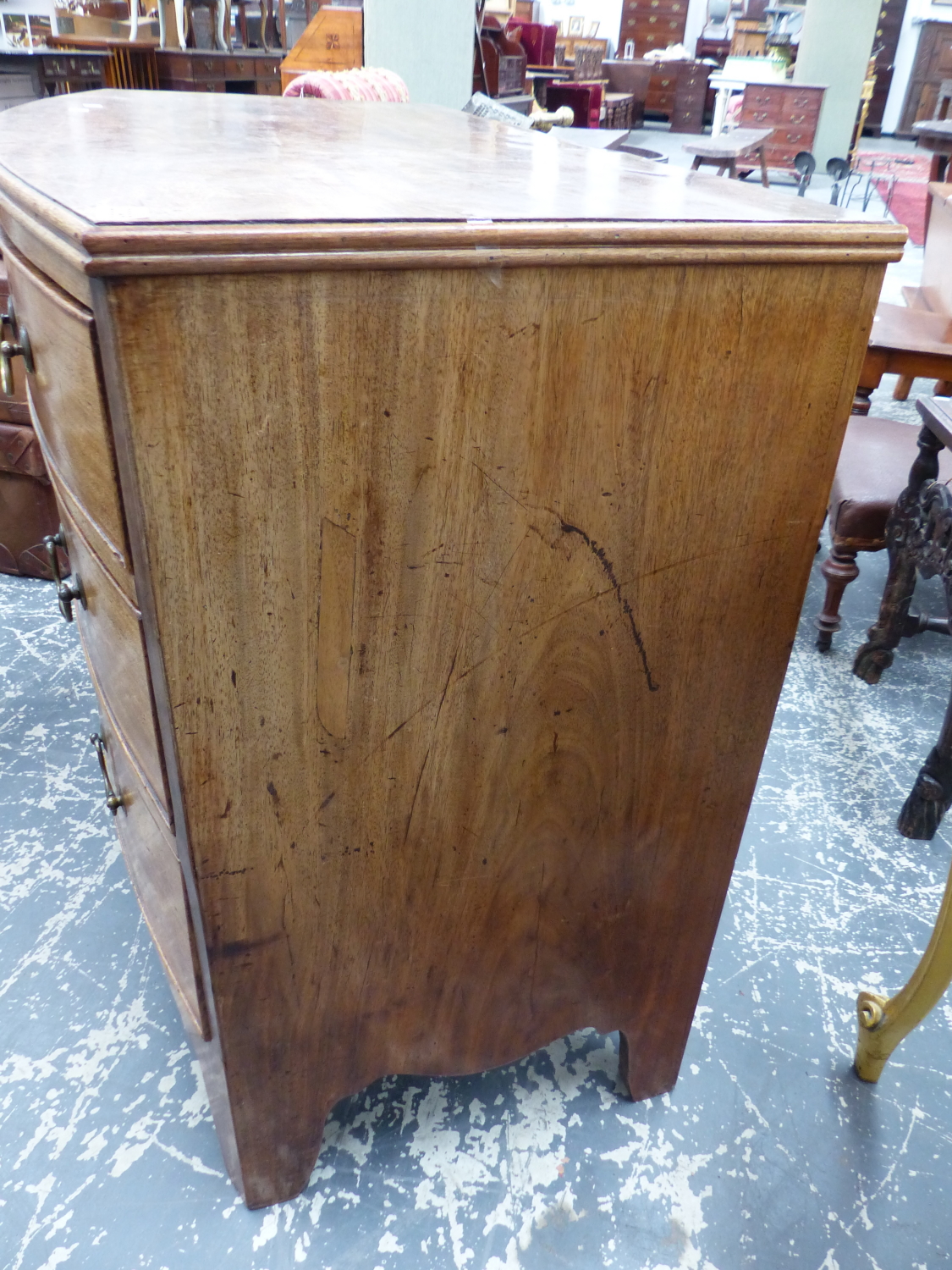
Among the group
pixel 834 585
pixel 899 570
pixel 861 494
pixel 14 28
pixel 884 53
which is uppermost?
pixel 884 53

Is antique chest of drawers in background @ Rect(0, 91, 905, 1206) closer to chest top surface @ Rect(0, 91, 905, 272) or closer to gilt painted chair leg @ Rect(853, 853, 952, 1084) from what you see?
chest top surface @ Rect(0, 91, 905, 272)

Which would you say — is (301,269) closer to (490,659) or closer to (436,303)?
(436,303)

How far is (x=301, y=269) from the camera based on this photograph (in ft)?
1.91

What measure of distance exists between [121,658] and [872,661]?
72.2 inches

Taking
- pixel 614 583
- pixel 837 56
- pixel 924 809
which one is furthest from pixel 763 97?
pixel 614 583

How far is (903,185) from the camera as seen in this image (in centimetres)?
793

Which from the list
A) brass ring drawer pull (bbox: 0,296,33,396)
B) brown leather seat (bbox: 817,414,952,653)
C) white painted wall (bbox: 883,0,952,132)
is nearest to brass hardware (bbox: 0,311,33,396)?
brass ring drawer pull (bbox: 0,296,33,396)

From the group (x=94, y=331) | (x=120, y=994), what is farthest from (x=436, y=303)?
(x=120, y=994)

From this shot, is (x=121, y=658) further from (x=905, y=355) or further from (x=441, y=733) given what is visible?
(x=905, y=355)

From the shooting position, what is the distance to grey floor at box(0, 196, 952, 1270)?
3.54 ft

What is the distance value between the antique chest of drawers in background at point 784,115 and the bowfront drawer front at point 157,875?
362 inches

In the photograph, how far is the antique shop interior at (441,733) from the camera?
2.11 feet

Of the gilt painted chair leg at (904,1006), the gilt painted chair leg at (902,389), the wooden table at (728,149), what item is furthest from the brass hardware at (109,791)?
the wooden table at (728,149)

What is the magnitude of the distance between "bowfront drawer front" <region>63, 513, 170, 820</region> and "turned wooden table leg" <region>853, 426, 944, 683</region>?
161 centimetres
